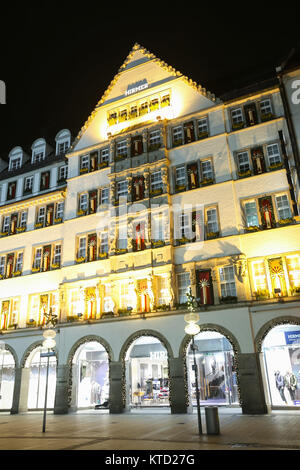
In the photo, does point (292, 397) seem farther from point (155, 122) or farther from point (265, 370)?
point (155, 122)

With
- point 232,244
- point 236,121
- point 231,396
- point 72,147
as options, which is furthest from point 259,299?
point 72,147

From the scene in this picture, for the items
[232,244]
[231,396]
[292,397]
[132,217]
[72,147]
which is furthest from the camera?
[72,147]

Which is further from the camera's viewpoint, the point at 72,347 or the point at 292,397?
the point at 72,347

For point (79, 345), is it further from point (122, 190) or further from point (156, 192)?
point (156, 192)

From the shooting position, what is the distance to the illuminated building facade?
78.1 ft

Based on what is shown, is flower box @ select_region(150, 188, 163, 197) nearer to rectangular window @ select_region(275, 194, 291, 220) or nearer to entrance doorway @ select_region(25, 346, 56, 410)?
rectangular window @ select_region(275, 194, 291, 220)

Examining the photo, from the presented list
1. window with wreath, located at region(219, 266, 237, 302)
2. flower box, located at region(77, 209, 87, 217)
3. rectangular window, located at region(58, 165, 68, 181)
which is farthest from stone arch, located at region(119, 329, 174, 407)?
rectangular window, located at region(58, 165, 68, 181)

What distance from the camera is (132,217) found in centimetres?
2881

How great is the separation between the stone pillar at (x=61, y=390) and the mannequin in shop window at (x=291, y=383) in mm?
15115

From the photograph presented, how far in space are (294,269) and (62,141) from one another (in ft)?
84.7

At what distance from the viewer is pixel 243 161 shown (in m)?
27.2

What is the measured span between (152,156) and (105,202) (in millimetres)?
5429

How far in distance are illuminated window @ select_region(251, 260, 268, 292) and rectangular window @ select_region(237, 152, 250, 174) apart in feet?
22.0

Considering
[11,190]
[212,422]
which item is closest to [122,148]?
[11,190]
